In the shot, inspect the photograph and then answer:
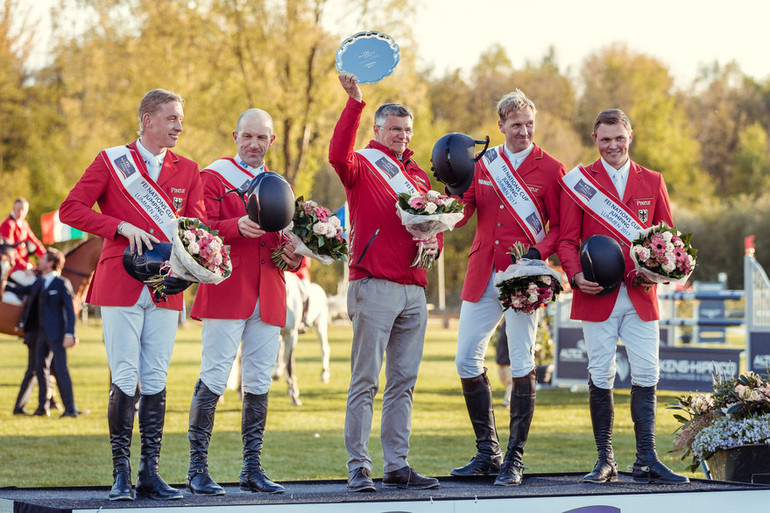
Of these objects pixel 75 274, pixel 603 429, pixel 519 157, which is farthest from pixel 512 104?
pixel 75 274

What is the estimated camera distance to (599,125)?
625 cm

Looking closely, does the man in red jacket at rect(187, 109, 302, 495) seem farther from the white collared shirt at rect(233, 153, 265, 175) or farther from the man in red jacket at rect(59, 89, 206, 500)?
the man in red jacket at rect(59, 89, 206, 500)

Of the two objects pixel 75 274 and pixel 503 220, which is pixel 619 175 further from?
pixel 75 274

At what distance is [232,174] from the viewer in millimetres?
5938

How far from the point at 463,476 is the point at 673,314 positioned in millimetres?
12777

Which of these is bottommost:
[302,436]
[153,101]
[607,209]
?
[302,436]

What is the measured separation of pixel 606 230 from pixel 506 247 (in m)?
0.60

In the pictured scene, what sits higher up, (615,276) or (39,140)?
(39,140)

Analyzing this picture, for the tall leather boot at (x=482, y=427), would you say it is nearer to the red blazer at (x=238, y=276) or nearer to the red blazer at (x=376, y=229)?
the red blazer at (x=376, y=229)

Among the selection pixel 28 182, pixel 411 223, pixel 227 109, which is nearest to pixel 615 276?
pixel 411 223

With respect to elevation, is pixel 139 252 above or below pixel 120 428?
above

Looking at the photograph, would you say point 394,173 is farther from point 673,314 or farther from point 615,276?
point 673,314

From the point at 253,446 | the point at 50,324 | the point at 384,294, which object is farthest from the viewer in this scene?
the point at 50,324

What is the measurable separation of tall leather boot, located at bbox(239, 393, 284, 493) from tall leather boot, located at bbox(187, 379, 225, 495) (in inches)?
6.6
